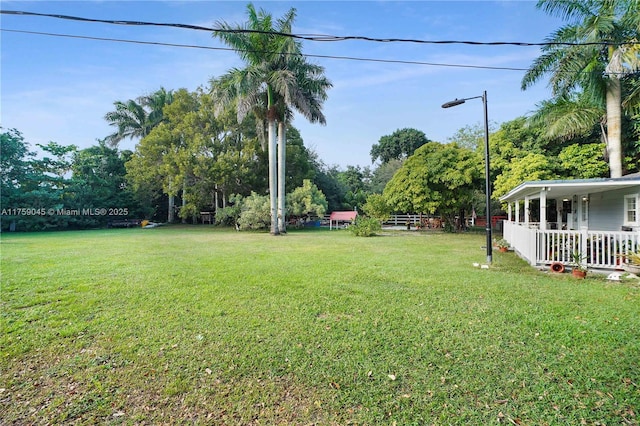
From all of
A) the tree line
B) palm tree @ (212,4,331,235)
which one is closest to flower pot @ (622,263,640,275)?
the tree line

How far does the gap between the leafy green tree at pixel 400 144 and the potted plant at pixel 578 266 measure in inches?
1558

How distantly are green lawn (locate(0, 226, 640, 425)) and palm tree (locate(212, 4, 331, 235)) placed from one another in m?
14.0

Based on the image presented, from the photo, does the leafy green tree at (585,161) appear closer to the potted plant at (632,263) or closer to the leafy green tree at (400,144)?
the potted plant at (632,263)

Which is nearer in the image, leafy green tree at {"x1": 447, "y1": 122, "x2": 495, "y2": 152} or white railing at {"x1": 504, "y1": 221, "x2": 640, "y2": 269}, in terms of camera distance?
white railing at {"x1": 504, "y1": 221, "x2": 640, "y2": 269}

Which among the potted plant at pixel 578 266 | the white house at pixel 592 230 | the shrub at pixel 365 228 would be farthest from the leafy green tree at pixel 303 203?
the potted plant at pixel 578 266

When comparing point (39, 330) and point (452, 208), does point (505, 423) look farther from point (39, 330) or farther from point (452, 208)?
point (452, 208)

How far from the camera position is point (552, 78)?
13.6 meters

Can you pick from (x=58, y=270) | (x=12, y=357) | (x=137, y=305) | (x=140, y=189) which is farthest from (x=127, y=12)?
(x=140, y=189)

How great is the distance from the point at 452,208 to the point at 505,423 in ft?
63.7

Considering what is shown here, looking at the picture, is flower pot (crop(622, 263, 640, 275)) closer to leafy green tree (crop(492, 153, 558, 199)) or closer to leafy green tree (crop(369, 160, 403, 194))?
leafy green tree (crop(492, 153, 558, 199))

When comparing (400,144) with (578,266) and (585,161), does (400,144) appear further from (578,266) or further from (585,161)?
(578,266)

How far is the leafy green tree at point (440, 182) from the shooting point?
61.7 ft

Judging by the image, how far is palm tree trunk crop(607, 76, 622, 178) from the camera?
12789 mm

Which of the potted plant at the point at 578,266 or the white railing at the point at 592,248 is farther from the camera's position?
the white railing at the point at 592,248
